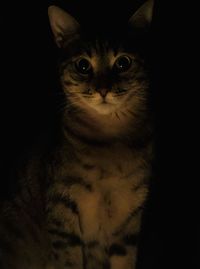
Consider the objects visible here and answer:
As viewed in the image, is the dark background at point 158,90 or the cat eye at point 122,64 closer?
the cat eye at point 122,64

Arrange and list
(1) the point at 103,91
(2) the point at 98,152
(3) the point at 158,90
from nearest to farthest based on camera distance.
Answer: (1) the point at 103,91 → (2) the point at 98,152 → (3) the point at 158,90

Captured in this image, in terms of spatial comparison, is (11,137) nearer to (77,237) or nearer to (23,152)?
(23,152)

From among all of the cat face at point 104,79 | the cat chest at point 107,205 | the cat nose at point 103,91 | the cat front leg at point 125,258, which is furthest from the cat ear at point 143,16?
the cat front leg at point 125,258

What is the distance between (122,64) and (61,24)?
26 centimetres

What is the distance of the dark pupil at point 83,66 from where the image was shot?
1479mm

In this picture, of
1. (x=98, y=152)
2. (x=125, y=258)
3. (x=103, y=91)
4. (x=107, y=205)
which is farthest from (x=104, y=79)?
(x=125, y=258)

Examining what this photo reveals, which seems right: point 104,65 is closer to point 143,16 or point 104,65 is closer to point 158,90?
point 143,16

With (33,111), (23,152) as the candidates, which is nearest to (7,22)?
(33,111)

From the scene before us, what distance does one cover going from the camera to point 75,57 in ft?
4.93

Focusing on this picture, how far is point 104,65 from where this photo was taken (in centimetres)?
147

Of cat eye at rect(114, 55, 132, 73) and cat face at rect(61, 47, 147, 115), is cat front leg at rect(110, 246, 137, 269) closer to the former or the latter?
cat face at rect(61, 47, 147, 115)

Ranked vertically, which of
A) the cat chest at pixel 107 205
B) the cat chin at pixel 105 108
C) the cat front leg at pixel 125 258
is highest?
the cat chin at pixel 105 108

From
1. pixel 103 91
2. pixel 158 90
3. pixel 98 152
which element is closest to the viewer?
pixel 103 91

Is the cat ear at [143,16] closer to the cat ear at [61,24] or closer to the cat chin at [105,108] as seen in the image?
the cat ear at [61,24]
